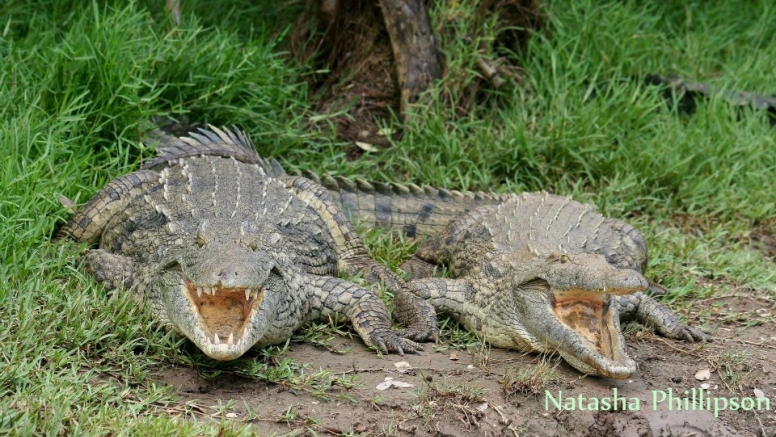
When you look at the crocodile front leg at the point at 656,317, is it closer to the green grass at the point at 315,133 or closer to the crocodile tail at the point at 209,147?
the green grass at the point at 315,133

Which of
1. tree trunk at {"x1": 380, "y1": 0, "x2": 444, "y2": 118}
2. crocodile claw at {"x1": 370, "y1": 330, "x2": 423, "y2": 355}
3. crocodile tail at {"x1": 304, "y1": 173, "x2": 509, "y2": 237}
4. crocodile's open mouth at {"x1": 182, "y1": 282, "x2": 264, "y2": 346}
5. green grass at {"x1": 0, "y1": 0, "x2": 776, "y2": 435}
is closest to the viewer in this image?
crocodile's open mouth at {"x1": 182, "y1": 282, "x2": 264, "y2": 346}

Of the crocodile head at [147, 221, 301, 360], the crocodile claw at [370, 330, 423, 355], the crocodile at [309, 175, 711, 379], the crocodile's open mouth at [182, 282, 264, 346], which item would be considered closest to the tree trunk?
the crocodile at [309, 175, 711, 379]

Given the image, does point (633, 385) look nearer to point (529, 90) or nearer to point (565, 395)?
point (565, 395)

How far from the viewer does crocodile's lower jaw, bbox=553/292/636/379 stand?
4.38 meters

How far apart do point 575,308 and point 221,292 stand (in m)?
1.74

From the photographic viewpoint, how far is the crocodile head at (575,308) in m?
4.43

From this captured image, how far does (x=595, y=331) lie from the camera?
4703 mm

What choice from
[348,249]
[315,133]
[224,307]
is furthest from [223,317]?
[315,133]

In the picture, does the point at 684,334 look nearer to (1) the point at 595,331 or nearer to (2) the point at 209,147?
(1) the point at 595,331

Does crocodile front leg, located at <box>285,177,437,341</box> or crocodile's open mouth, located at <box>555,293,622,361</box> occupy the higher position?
crocodile's open mouth, located at <box>555,293,622,361</box>

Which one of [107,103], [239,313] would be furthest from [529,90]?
[239,313]

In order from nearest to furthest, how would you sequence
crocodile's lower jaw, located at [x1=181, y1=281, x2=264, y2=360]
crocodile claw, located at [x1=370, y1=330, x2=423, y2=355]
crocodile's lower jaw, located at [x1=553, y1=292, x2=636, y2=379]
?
1. crocodile's lower jaw, located at [x1=181, y1=281, x2=264, y2=360]
2. crocodile's lower jaw, located at [x1=553, y1=292, x2=636, y2=379]
3. crocodile claw, located at [x1=370, y1=330, x2=423, y2=355]

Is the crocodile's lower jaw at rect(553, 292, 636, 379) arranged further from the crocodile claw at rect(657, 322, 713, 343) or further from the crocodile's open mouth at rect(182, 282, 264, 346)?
the crocodile's open mouth at rect(182, 282, 264, 346)

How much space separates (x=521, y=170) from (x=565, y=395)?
8.69ft
